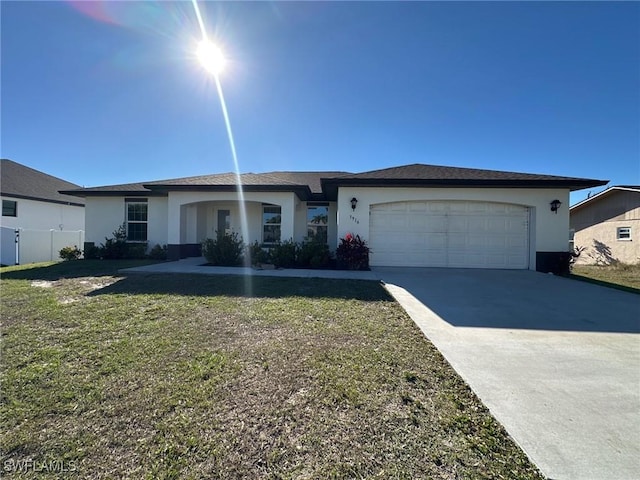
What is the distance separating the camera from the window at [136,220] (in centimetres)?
1380

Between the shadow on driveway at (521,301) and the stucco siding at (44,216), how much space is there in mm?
21902

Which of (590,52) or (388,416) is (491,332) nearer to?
(388,416)

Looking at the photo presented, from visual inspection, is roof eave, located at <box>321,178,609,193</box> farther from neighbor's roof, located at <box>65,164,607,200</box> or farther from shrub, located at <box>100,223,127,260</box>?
shrub, located at <box>100,223,127,260</box>

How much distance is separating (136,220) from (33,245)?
5473mm

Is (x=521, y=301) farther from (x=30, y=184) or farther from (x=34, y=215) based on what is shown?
(x=30, y=184)

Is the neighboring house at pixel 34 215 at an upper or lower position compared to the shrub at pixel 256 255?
upper

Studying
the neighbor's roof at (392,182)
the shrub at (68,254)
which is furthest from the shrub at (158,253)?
the shrub at (68,254)

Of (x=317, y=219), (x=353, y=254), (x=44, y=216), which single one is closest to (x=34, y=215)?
(x=44, y=216)

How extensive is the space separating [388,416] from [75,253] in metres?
17.4

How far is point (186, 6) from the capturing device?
280 inches

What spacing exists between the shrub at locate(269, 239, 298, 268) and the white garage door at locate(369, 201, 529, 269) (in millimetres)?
3233

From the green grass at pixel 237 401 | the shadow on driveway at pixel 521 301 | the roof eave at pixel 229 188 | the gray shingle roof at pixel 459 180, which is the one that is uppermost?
the gray shingle roof at pixel 459 180

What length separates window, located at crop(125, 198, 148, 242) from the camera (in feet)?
45.3

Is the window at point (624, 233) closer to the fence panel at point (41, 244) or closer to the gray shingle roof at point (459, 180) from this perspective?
the gray shingle roof at point (459, 180)
